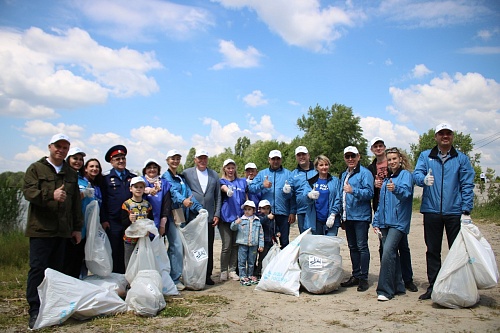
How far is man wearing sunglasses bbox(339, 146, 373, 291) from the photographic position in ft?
16.5

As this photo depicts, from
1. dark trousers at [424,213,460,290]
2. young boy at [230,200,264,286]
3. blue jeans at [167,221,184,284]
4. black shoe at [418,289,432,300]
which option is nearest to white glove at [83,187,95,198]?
blue jeans at [167,221,184,284]

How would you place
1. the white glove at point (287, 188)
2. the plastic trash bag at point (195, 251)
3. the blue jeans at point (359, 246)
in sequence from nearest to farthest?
the blue jeans at point (359, 246) → the plastic trash bag at point (195, 251) → the white glove at point (287, 188)

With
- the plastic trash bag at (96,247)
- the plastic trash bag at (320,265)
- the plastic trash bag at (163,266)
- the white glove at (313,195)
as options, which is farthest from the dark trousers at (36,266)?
the white glove at (313,195)

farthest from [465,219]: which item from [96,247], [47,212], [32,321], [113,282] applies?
[32,321]

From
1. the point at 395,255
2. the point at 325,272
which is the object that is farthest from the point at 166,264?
the point at 395,255

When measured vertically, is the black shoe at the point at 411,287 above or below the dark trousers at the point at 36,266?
below

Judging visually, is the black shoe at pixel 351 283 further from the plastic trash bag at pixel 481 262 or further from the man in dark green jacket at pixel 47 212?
the man in dark green jacket at pixel 47 212

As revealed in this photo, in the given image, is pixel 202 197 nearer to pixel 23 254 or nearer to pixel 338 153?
pixel 23 254

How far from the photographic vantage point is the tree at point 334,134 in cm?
4278

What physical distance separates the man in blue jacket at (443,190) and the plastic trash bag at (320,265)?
3.39 ft

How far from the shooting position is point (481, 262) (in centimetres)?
409

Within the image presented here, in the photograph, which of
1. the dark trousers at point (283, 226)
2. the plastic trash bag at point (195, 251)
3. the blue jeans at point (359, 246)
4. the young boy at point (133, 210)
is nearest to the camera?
the young boy at point (133, 210)

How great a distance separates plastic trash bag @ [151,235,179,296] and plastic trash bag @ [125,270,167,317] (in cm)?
54

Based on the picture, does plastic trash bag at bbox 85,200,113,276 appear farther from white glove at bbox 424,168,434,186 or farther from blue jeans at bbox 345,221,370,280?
white glove at bbox 424,168,434,186
